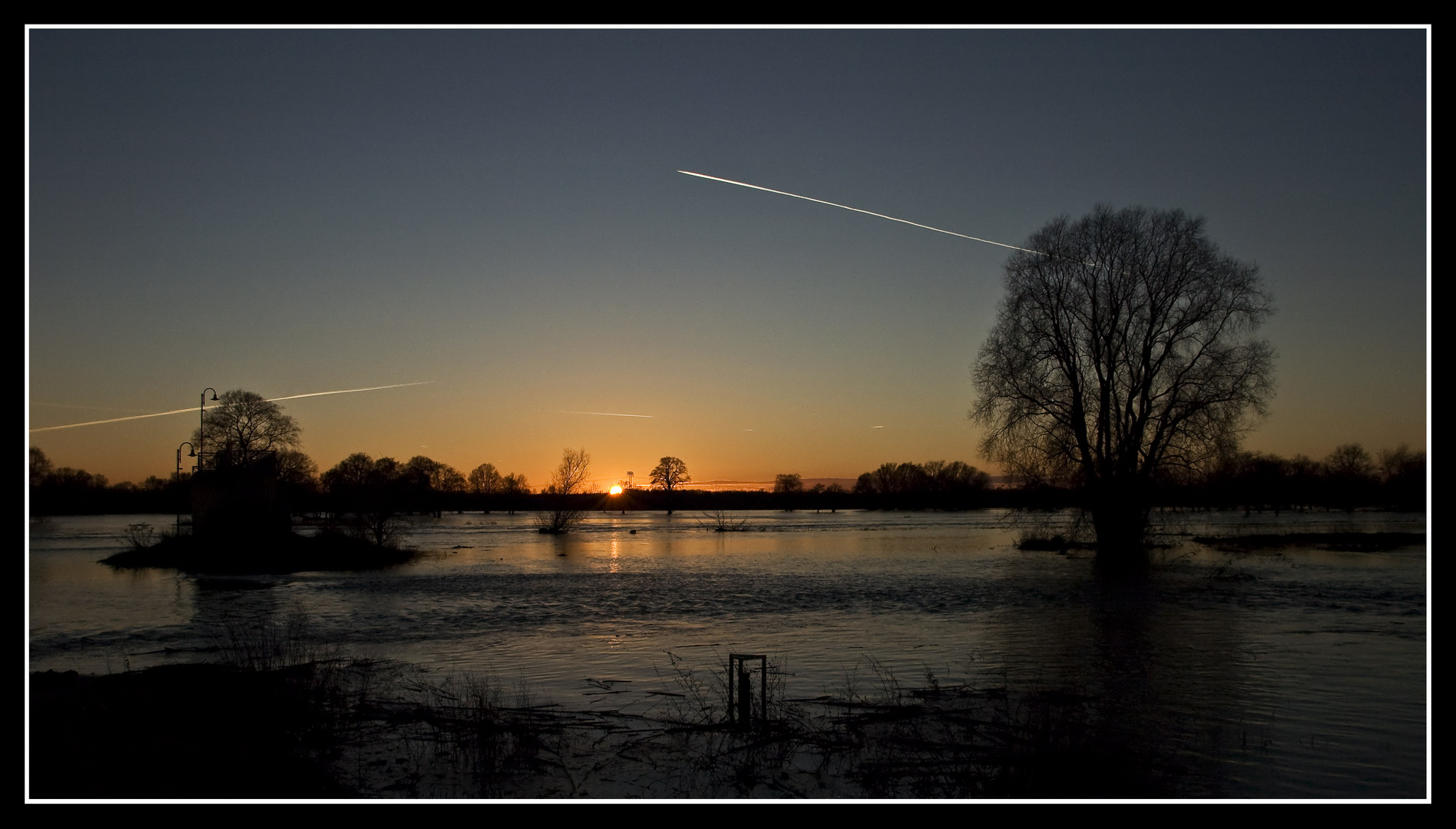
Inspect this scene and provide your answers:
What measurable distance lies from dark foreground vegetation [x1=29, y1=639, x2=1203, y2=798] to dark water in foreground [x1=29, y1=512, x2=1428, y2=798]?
884 mm

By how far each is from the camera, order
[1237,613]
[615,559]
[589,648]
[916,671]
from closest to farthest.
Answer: [916,671], [589,648], [1237,613], [615,559]

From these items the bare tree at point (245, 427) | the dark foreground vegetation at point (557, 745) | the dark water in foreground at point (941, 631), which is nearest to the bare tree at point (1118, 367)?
the dark water in foreground at point (941, 631)

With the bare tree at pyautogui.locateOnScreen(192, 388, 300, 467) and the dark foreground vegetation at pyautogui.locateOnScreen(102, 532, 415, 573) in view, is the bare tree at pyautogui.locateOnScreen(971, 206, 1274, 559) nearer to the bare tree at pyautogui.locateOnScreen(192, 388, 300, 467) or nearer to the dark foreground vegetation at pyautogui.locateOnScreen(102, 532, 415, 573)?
the dark foreground vegetation at pyautogui.locateOnScreen(102, 532, 415, 573)

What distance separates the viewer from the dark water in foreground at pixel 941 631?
10.3m

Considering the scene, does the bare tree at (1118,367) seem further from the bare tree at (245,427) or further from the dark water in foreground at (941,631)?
the bare tree at (245,427)

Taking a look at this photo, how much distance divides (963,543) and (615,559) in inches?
798

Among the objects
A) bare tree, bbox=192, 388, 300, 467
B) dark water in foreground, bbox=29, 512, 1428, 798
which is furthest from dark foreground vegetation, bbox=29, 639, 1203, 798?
bare tree, bbox=192, 388, 300, 467

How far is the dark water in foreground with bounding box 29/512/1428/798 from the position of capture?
33.8ft

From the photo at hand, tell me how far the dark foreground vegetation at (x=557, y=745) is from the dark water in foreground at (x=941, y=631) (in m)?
0.88

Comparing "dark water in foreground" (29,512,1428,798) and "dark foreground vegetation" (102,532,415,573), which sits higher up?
"dark water in foreground" (29,512,1428,798)

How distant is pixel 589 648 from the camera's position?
1605cm

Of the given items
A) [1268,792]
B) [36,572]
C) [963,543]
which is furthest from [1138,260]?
[36,572]

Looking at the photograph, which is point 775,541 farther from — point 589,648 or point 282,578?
point 589,648
